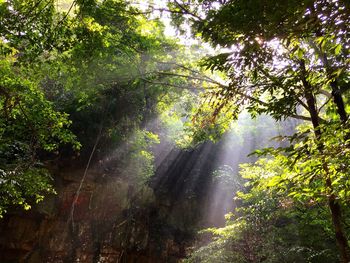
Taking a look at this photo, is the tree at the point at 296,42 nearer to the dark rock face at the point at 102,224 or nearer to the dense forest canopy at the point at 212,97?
the dense forest canopy at the point at 212,97

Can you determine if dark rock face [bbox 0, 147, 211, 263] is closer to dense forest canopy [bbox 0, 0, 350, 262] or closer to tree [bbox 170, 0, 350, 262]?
dense forest canopy [bbox 0, 0, 350, 262]

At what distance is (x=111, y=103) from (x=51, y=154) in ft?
11.2

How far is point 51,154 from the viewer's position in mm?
12875

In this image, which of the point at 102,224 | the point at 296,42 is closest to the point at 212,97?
the point at 296,42

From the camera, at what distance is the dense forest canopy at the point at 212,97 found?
3113 mm

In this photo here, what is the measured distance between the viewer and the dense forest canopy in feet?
10.2

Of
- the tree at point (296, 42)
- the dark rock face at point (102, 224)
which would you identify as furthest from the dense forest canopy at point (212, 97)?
the dark rock face at point (102, 224)

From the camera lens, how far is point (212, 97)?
4562 mm

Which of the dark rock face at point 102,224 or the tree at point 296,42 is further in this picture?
the dark rock face at point 102,224

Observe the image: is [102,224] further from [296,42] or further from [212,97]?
[296,42]

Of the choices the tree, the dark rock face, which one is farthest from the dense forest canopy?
the dark rock face

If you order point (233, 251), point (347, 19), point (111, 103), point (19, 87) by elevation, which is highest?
point (111, 103)

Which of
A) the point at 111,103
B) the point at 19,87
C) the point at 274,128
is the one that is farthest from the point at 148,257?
the point at 274,128

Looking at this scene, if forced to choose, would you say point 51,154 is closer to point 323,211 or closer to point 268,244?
point 268,244
